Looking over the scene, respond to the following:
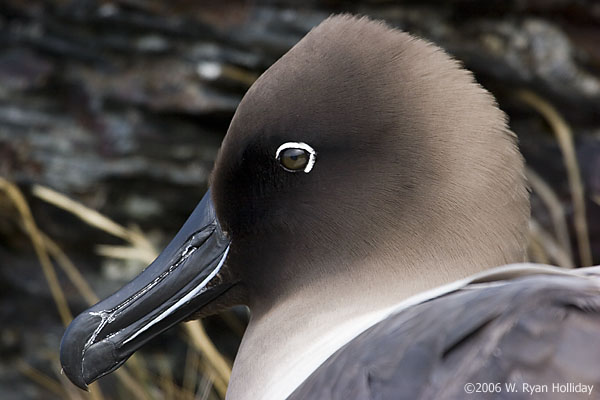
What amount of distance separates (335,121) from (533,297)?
27.0 inches

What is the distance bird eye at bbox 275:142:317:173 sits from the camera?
6.46 feet

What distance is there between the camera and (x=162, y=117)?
3.94 m

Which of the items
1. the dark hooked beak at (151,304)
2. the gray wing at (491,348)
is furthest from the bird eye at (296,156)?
the gray wing at (491,348)

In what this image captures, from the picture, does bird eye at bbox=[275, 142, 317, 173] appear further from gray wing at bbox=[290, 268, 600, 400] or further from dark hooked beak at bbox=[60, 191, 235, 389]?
gray wing at bbox=[290, 268, 600, 400]

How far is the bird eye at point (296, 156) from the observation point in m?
1.97

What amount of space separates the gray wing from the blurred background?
6.59 feet

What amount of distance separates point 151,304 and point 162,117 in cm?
199

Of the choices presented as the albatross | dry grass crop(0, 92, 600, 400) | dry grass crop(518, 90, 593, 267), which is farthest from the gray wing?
dry grass crop(518, 90, 593, 267)

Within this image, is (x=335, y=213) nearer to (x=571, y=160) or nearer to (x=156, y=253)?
(x=156, y=253)

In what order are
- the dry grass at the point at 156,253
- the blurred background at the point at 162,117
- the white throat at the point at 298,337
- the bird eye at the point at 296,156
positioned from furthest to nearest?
the blurred background at the point at 162,117, the dry grass at the point at 156,253, the bird eye at the point at 296,156, the white throat at the point at 298,337

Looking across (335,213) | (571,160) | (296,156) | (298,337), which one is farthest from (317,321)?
(571,160)

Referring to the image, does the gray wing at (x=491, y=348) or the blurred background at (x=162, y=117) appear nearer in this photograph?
the gray wing at (x=491, y=348)

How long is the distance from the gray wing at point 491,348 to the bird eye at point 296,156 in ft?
1.76

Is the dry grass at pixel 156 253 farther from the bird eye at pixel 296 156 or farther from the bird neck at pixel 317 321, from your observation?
the bird eye at pixel 296 156
